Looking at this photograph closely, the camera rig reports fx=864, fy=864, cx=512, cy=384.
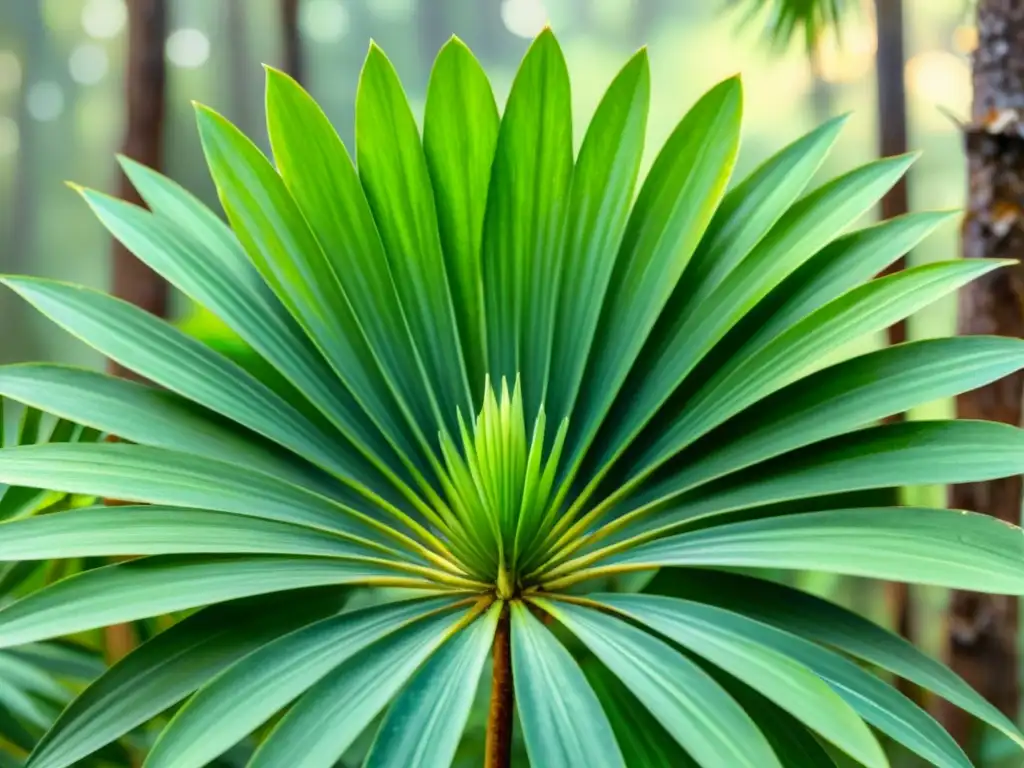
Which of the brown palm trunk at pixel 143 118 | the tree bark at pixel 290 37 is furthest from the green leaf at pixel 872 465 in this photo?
the tree bark at pixel 290 37

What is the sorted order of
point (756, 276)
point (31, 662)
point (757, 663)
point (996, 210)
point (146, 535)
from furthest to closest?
point (996, 210)
point (31, 662)
point (756, 276)
point (146, 535)
point (757, 663)

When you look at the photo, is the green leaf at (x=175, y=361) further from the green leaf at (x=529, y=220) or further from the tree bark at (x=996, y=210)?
the tree bark at (x=996, y=210)

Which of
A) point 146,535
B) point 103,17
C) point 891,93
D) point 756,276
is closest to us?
point 146,535

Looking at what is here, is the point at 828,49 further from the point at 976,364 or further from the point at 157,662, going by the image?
the point at 157,662

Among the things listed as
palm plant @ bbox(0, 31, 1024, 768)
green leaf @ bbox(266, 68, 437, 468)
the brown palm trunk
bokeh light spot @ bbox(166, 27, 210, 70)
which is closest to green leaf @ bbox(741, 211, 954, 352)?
palm plant @ bbox(0, 31, 1024, 768)

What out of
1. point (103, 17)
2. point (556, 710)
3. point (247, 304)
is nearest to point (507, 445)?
point (556, 710)

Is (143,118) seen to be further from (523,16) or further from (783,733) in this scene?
(783,733)
